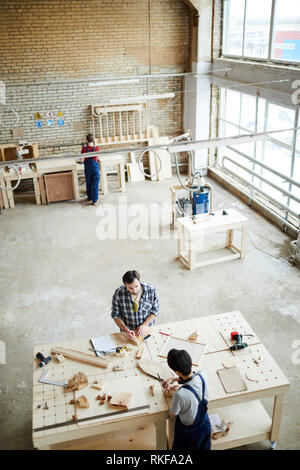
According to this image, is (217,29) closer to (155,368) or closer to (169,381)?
(155,368)

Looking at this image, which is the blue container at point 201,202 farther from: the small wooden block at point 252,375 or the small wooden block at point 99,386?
the small wooden block at point 99,386

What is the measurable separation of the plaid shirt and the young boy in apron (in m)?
1.14

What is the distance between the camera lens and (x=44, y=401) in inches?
145

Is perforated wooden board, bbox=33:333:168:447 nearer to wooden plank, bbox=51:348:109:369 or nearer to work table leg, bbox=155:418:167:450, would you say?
wooden plank, bbox=51:348:109:369

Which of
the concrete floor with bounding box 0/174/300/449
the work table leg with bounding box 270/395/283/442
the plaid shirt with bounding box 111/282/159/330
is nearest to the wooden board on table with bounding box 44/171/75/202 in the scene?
the concrete floor with bounding box 0/174/300/449

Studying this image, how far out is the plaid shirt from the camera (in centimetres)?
446

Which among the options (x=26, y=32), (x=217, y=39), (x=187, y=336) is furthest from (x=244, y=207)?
(x=26, y=32)

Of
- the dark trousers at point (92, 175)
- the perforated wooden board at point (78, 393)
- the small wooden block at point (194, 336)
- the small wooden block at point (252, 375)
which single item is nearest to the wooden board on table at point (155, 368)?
the perforated wooden board at point (78, 393)

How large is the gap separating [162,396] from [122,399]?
346 millimetres

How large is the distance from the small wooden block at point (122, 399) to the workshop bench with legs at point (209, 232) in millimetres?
3918

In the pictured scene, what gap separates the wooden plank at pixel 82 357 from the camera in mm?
4047

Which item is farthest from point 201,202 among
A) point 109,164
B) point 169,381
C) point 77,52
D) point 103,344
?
point 77,52
